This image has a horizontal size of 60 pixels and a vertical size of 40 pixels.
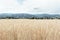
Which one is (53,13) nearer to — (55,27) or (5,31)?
(55,27)

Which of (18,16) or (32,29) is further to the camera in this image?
(18,16)

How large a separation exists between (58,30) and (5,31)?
0.88 ft

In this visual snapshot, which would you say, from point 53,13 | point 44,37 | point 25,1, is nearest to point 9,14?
point 25,1

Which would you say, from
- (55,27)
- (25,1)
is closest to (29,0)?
(25,1)

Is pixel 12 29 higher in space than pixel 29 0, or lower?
lower

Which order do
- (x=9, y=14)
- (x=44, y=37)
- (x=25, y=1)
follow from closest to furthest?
(x=44, y=37)
(x=9, y=14)
(x=25, y=1)

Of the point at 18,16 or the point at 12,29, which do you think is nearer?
the point at 12,29

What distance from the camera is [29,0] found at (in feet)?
3.97

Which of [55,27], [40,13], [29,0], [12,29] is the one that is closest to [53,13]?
[40,13]

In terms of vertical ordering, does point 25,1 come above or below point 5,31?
above

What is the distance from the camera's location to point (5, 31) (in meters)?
0.71

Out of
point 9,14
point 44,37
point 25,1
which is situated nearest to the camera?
point 44,37

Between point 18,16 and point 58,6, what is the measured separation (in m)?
0.36

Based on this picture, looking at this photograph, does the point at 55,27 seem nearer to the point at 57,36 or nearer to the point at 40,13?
the point at 57,36
